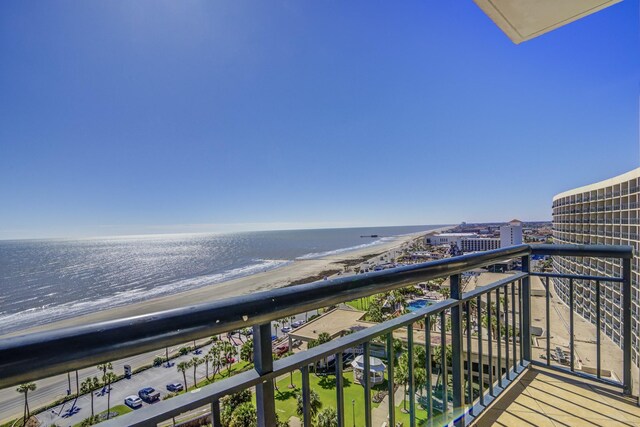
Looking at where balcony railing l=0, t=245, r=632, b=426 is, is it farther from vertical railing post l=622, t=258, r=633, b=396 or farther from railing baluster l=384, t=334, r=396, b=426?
vertical railing post l=622, t=258, r=633, b=396

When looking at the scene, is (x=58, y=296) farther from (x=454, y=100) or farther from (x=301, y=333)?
(x=454, y=100)

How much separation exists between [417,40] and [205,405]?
7.68 meters

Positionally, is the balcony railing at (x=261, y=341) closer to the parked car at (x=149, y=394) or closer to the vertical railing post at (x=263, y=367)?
the vertical railing post at (x=263, y=367)

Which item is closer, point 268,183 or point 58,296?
point 58,296

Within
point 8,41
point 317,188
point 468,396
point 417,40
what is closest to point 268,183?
point 317,188

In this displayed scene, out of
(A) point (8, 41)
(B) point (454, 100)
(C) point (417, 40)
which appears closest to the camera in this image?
(C) point (417, 40)

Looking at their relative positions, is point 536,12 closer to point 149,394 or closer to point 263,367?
point 263,367

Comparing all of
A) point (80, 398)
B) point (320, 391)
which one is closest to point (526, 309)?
point (320, 391)

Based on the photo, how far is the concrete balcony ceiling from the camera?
176cm

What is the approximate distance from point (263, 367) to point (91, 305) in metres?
30.1

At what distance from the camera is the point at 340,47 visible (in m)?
8.86

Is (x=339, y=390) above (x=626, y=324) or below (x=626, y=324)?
above

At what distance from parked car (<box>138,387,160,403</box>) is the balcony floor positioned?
46.8ft

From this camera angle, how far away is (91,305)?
938 inches
